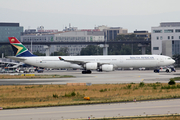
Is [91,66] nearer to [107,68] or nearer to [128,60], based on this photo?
[107,68]

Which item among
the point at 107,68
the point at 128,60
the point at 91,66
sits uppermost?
the point at 128,60

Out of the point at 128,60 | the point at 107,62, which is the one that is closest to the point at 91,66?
the point at 107,62

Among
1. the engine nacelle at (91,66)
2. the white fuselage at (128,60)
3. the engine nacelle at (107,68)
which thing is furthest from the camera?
the white fuselage at (128,60)

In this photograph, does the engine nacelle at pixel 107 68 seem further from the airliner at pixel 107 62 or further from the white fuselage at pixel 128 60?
the white fuselage at pixel 128 60

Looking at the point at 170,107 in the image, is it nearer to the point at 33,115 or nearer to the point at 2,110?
the point at 33,115

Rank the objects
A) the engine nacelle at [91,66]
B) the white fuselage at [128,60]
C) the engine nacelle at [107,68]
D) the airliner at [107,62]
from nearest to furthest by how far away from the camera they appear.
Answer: the engine nacelle at [107,68] < the engine nacelle at [91,66] < the airliner at [107,62] < the white fuselage at [128,60]

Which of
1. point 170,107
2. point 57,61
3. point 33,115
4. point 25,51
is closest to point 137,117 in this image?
point 170,107

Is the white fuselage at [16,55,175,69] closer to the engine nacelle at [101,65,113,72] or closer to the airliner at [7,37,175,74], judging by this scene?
the airliner at [7,37,175,74]

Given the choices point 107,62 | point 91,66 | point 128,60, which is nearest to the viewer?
point 91,66

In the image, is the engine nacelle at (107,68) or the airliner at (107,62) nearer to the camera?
the engine nacelle at (107,68)

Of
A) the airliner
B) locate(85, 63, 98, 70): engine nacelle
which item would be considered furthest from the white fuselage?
locate(85, 63, 98, 70): engine nacelle

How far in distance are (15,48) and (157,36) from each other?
82.6 metres

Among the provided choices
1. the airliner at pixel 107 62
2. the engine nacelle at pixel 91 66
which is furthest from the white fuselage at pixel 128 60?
the engine nacelle at pixel 91 66

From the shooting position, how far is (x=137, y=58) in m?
70.1
